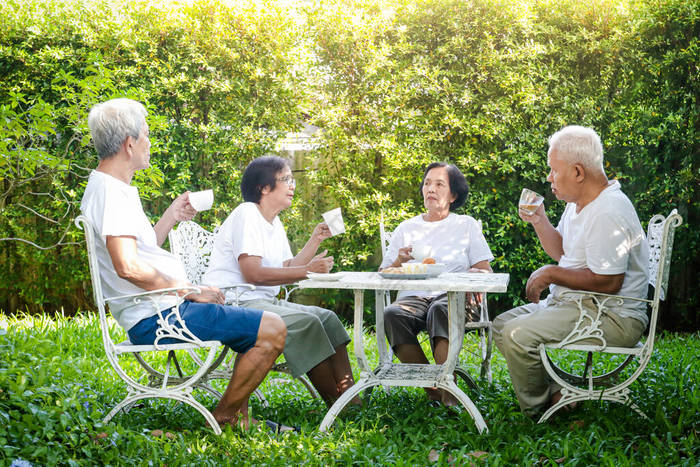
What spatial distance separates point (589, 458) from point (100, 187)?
2.33m

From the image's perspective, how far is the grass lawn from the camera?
94.8 inches

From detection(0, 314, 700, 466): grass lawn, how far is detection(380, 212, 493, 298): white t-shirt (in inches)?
30.4

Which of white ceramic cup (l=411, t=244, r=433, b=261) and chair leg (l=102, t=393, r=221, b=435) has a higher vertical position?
white ceramic cup (l=411, t=244, r=433, b=261)

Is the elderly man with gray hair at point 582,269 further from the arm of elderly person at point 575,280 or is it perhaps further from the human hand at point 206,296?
the human hand at point 206,296

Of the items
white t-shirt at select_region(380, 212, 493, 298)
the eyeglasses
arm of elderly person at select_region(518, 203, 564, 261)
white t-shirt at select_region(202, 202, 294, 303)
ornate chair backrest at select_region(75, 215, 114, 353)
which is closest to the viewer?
ornate chair backrest at select_region(75, 215, 114, 353)

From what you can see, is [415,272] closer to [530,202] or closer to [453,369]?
[453,369]

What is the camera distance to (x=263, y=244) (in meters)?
3.44

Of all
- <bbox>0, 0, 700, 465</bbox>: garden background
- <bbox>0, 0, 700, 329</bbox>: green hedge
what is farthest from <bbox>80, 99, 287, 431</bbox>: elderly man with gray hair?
<bbox>0, 0, 700, 329</bbox>: green hedge

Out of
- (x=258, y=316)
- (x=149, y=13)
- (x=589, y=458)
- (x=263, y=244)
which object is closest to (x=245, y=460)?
(x=258, y=316)

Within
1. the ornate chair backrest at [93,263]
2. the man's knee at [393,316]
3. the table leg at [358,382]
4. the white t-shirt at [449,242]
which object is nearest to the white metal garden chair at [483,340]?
the man's knee at [393,316]

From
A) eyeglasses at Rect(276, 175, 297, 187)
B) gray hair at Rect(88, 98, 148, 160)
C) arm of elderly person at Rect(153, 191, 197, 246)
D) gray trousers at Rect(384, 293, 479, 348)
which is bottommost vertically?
gray trousers at Rect(384, 293, 479, 348)

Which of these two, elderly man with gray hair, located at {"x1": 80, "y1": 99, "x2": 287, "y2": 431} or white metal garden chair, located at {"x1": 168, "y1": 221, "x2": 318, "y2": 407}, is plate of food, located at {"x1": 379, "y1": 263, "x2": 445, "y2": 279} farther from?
white metal garden chair, located at {"x1": 168, "y1": 221, "x2": 318, "y2": 407}

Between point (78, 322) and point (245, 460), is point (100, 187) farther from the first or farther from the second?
point (78, 322)

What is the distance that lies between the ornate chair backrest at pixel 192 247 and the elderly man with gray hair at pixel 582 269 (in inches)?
70.4
